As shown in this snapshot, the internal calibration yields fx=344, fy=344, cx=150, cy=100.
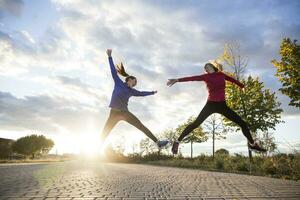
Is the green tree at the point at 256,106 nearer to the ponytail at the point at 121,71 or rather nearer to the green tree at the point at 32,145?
the ponytail at the point at 121,71

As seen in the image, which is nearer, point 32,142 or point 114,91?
point 114,91

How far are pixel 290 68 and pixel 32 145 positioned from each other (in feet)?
256

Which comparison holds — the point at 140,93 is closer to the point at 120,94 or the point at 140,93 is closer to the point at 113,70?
the point at 120,94

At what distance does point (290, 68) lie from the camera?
2641cm

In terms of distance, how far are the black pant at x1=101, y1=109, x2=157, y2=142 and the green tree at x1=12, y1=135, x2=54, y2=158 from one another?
3456 inches

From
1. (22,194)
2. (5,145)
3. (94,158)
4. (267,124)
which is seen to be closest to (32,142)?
(5,145)

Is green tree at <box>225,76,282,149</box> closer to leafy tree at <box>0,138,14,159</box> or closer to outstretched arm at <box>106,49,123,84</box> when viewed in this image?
outstretched arm at <box>106,49,123,84</box>

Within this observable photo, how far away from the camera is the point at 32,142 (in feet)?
299

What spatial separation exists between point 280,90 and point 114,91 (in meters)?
21.9

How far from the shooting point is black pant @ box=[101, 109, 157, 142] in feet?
24.1

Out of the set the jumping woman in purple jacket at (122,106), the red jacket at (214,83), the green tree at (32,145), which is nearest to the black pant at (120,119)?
the jumping woman in purple jacket at (122,106)

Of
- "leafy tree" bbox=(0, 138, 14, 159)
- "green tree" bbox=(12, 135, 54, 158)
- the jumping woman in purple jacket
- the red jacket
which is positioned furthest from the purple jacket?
"green tree" bbox=(12, 135, 54, 158)

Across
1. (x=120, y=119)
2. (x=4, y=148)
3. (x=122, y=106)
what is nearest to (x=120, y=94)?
(x=122, y=106)

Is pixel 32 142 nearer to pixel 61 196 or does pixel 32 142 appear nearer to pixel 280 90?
pixel 280 90
